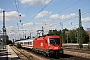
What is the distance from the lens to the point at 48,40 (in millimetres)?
26625

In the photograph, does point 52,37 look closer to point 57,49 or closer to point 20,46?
point 57,49

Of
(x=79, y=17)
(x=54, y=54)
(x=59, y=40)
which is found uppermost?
(x=79, y=17)

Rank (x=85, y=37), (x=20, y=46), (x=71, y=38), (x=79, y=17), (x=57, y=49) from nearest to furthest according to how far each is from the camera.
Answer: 1. (x=57, y=49)
2. (x=79, y=17)
3. (x=20, y=46)
4. (x=85, y=37)
5. (x=71, y=38)

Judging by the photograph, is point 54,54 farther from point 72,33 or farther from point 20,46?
point 72,33

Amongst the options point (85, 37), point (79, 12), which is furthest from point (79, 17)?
point (85, 37)

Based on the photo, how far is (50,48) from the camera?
2609cm

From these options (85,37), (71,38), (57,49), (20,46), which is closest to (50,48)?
(57,49)

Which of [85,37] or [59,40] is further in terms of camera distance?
[85,37]

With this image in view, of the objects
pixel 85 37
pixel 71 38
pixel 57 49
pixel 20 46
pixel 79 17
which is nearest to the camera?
pixel 57 49

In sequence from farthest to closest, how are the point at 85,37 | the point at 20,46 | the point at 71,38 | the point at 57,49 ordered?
the point at 71,38, the point at 85,37, the point at 20,46, the point at 57,49

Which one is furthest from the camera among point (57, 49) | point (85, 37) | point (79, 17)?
point (85, 37)

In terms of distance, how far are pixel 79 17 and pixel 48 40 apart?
26522 mm

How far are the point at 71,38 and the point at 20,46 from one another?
1821 inches

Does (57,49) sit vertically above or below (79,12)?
below
